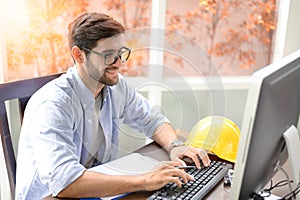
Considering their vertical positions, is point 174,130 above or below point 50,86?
below

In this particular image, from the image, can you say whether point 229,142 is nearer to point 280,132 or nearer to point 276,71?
point 280,132

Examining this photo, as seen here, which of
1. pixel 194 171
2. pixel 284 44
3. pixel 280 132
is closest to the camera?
pixel 280 132

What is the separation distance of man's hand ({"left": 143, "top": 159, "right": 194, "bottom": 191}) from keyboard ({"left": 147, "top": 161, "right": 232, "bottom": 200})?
0.7 inches

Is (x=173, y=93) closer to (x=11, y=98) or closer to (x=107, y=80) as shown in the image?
(x=107, y=80)

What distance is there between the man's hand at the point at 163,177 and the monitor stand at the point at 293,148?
33cm

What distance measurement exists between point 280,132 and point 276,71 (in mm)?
235

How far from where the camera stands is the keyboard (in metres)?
1.24

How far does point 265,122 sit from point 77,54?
775 mm

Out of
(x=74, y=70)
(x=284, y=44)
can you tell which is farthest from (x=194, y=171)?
(x=284, y=44)

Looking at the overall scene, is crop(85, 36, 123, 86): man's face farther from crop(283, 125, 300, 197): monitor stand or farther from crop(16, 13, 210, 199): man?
crop(283, 125, 300, 197): monitor stand

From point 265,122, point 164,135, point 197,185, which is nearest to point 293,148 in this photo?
point 265,122

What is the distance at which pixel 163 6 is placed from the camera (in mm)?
2348

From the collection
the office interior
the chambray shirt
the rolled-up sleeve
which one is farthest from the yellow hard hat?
the rolled-up sleeve

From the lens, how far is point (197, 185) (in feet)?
4.30
